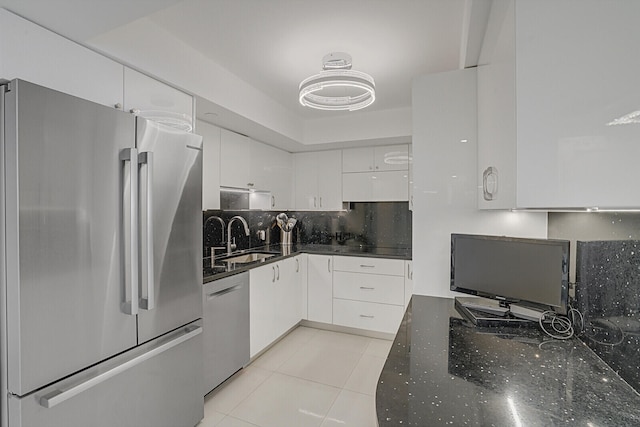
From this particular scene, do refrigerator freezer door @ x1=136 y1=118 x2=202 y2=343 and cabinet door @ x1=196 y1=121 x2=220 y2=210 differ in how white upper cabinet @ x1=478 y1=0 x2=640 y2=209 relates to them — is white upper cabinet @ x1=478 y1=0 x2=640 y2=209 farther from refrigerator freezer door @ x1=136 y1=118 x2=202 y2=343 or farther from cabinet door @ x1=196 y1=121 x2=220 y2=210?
cabinet door @ x1=196 y1=121 x2=220 y2=210

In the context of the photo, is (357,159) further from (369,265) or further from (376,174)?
(369,265)

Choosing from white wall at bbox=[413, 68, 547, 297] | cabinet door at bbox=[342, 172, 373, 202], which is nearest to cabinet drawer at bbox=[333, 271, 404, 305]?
cabinet door at bbox=[342, 172, 373, 202]

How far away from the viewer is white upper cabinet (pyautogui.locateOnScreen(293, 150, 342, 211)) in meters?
3.81

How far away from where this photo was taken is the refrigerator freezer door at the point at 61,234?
43.1 inches

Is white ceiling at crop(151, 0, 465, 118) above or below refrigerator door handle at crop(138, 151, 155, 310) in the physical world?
above

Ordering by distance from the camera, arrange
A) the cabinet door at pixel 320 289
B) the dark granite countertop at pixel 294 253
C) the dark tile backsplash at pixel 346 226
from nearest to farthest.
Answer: the dark granite countertop at pixel 294 253 < the cabinet door at pixel 320 289 < the dark tile backsplash at pixel 346 226

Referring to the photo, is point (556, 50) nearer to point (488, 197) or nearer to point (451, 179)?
point (488, 197)

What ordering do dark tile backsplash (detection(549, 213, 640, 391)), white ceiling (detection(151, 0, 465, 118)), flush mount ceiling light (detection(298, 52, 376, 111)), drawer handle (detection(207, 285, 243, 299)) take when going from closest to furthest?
1. dark tile backsplash (detection(549, 213, 640, 391))
2. white ceiling (detection(151, 0, 465, 118))
3. flush mount ceiling light (detection(298, 52, 376, 111))
4. drawer handle (detection(207, 285, 243, 299))

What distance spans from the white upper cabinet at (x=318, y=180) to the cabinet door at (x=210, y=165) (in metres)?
1.41

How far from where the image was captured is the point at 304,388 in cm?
241

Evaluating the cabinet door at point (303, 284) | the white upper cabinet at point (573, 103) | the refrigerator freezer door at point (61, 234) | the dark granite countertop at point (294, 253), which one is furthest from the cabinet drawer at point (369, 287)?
the white upper cabinet at point (573, 103)

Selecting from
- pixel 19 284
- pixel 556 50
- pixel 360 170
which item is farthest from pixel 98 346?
pixel 360 170

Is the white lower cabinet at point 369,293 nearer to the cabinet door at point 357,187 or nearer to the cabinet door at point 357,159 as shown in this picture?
the cabinet door at point 357,187

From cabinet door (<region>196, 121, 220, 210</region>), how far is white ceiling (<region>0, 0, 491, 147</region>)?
0.23m
